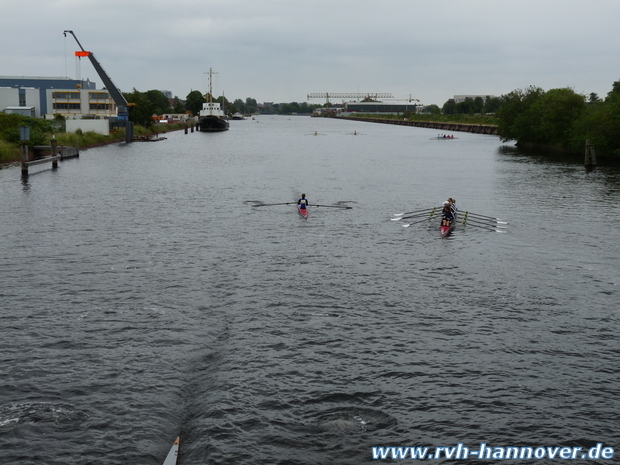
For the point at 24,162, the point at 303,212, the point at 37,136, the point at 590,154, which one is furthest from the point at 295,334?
the point at 590,154

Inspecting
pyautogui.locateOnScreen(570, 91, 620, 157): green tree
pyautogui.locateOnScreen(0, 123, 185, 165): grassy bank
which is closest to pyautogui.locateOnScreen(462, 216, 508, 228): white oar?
pyautogui.locateOnScreen(570, 91, 620, 157): green tree

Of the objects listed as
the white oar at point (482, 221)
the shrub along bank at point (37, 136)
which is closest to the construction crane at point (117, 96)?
the shrub along bank at point (37, 136)

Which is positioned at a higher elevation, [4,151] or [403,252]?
[4,151]

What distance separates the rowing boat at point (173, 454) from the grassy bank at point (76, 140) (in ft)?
267

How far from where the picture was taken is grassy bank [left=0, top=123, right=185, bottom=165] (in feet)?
301

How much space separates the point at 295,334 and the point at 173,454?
9.74m

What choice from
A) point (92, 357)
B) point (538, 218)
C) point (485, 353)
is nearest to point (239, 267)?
point (92, 357)

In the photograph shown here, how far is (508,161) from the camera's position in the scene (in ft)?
364

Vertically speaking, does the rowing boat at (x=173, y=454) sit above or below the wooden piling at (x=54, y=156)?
below

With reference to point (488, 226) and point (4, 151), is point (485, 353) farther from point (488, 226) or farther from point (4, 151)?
point (4, 151)

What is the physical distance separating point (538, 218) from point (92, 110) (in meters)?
143

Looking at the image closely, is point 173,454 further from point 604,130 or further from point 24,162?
point 604,130

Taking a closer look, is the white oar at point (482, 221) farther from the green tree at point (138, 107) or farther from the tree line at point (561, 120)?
the green tree at point (138, 107)

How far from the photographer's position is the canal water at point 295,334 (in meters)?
19.9
